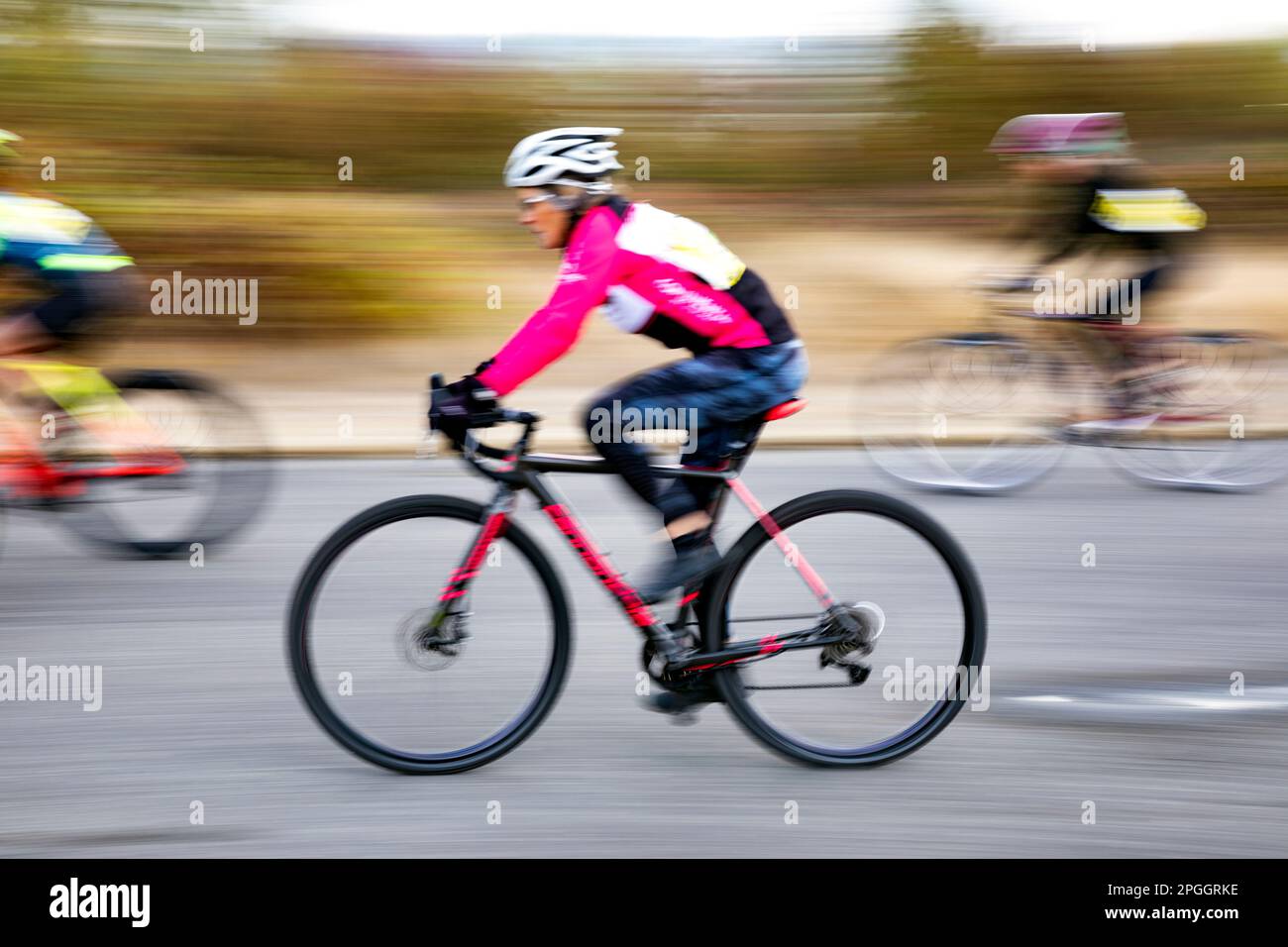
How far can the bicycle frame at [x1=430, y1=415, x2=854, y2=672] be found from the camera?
12.3 ft

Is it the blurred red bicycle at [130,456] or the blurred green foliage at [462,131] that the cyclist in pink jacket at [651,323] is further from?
the blurred green foliage at [462,131]

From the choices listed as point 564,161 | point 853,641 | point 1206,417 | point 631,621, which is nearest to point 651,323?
point 564,161

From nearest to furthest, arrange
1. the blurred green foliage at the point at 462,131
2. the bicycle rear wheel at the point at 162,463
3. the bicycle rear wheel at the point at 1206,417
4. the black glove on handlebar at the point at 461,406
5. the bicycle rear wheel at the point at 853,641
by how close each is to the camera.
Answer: the black glove on handlebar at the point at 461,406 → the bicycle rear wheel at the point at 853,641 → the bicycle rear wheel at the point at 162,463 → the bicycle rear wheel at the point at 1206,417 → the blurred green foliage at the point at 462,131

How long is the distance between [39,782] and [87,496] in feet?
7.13

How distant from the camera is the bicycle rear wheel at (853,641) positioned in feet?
12.5

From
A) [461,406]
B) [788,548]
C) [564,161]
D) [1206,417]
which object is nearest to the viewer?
[461,406]

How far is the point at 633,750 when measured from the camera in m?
4.14

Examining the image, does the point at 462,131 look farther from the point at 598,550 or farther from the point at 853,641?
the point at 853,641

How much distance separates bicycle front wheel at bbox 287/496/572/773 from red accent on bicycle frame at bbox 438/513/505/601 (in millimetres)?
15

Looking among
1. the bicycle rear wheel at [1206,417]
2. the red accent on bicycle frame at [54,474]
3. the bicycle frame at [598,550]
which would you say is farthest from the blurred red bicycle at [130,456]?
the bicycle rear wheel at [1206,417]

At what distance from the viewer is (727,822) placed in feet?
12.0

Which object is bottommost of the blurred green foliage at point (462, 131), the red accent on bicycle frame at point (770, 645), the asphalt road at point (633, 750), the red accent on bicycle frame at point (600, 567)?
the asphalt road at point (633, 750)

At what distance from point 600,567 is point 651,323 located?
723 millimetres

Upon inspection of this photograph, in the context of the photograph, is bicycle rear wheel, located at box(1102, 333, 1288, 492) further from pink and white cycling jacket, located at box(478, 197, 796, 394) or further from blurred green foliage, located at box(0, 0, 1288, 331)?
blurred green foliage, located at box(0, 0, 1288, 331)
